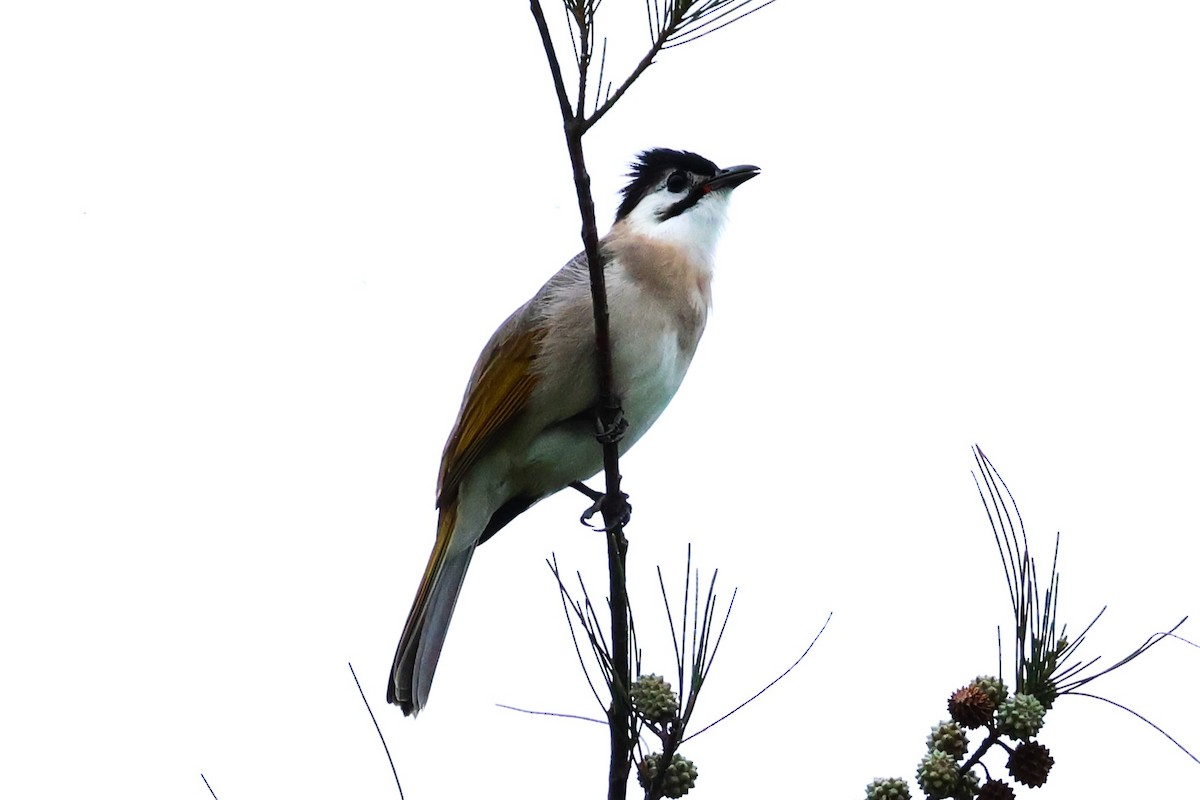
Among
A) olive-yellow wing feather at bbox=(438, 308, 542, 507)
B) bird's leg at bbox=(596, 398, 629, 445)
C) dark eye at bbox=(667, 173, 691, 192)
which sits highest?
dark eye at bbox=(667, 173, 691, 192)

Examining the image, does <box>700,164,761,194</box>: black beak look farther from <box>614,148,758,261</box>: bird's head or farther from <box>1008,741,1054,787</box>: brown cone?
<box>1008,741,1054,787</box>: brown cone

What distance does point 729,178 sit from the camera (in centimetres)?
541

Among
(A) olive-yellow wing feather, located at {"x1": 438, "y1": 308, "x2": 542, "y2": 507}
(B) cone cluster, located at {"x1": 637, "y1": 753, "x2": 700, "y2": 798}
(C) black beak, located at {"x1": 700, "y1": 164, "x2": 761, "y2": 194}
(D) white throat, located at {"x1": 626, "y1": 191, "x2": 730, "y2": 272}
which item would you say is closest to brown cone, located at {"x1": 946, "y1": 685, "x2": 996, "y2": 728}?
(B) cone cluster, located at {"x1": 637, "y1": 753, "x2": 700, "y2": 798}

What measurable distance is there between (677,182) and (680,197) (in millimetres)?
99

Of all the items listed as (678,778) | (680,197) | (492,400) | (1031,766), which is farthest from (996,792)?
(680,197)

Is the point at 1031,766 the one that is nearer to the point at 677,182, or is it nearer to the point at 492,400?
the point at 492,400

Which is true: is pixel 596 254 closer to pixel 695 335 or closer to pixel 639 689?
pixel 639 689

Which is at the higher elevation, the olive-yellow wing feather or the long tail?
the olive-yellow wing feather

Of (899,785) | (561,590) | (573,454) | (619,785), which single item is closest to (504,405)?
(573,454)

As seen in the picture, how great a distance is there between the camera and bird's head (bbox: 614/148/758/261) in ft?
17.3

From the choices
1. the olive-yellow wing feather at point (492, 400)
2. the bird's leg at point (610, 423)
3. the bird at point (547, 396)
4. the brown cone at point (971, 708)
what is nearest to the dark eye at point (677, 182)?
the bird at point (547, 396)

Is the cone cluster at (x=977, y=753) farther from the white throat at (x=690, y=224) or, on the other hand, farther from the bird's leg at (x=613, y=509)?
the white throat at (x=690, y=224)

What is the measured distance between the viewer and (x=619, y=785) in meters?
2.47

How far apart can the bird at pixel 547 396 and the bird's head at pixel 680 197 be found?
0.08 metres
